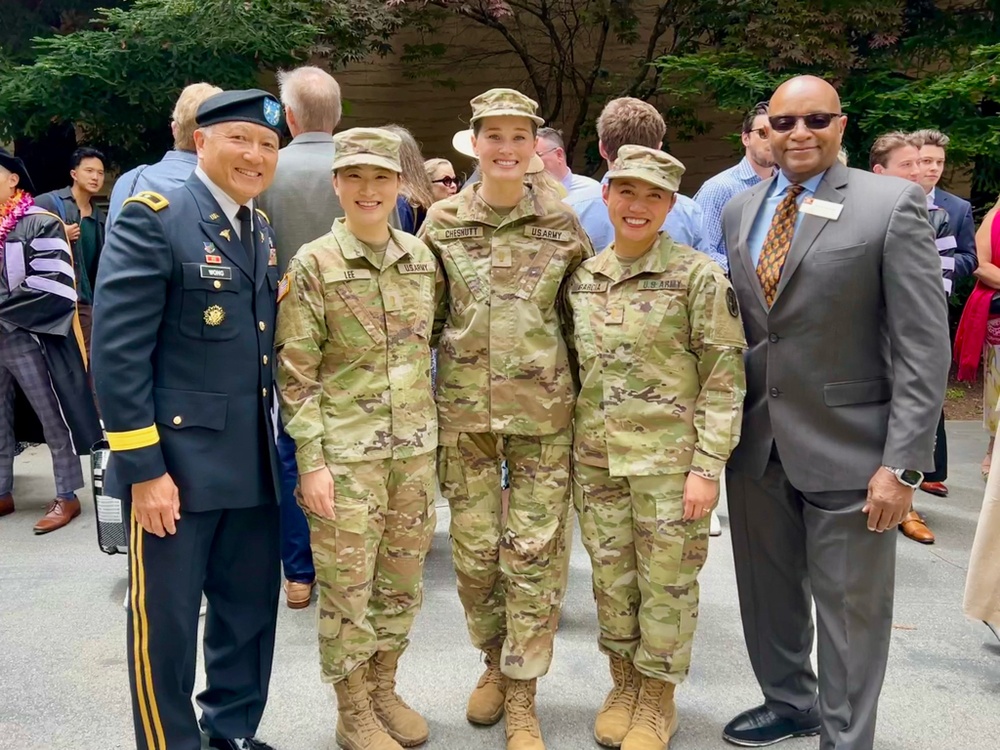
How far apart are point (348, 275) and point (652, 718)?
1.63m

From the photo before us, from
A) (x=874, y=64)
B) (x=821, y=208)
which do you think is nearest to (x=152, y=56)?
(x=821, y=208)

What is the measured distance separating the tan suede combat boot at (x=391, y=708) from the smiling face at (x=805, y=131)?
6.19ft

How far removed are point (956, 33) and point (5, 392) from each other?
8.58m

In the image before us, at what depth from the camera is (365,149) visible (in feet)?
7.53

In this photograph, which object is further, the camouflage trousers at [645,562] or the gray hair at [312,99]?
the gray hair at [312,99]

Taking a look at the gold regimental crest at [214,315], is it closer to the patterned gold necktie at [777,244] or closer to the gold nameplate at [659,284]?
the gold nameplate at [659,284]

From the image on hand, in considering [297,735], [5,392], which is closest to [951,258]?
[297,735]

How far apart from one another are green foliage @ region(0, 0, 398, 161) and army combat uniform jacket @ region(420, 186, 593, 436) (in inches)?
212

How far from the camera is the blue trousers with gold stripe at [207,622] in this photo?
2.14 meters

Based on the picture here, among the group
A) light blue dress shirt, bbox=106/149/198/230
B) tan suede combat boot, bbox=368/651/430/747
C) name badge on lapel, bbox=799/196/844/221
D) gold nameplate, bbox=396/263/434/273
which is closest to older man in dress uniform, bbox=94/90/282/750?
gold nameplate, bbox=396/263/434/273

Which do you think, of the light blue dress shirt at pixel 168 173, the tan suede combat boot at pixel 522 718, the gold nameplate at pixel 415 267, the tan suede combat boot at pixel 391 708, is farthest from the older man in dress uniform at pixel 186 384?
the tan suede combat boot at pixel 522 718

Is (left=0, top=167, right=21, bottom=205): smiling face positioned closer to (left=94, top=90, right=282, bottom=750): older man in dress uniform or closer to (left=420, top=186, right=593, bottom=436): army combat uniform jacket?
(left=94, top=90, right=282, bottom=750): older man in dress uniform

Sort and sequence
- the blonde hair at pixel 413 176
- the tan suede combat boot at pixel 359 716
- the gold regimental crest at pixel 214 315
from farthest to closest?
the blonde hair at pixel 413 176 → the tan suede combat boot at pixel 359 716 → the gold regimental crest at pixel 214 315

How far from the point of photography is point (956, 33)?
787cm
